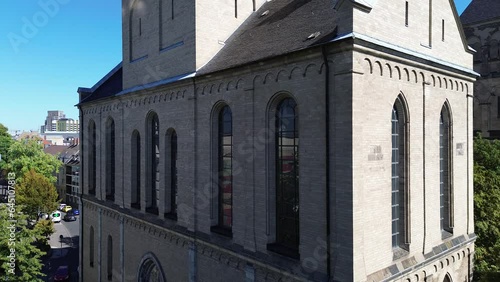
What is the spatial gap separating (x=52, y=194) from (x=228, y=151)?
123ft

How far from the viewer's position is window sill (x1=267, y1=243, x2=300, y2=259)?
11.9m

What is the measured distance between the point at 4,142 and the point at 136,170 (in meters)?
48.5

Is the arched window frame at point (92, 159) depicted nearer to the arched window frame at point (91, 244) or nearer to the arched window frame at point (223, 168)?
the arched window frame at point (91, 244)

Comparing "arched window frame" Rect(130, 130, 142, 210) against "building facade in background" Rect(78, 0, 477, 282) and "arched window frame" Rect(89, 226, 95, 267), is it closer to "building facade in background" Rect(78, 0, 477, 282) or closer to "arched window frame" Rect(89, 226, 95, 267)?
"building facade in background" Rect(78, 0, 477, 282)

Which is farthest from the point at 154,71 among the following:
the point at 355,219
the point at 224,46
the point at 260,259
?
the point at 355,219

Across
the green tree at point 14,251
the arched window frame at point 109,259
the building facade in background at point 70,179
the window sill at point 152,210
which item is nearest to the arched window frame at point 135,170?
the window sill at point 152,210

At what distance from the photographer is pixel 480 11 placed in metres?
33.8

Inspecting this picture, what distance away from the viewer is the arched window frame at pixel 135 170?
20.8 m

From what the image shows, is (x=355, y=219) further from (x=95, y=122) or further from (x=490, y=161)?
(x=95, y=122)

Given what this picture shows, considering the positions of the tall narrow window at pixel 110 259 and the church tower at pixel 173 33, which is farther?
the tall narrow window at pixel 110 259

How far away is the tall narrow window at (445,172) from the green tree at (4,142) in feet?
186

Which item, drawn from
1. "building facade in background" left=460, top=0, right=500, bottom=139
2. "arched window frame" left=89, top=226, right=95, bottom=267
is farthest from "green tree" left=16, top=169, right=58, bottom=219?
"building facade in background" left=460, top=0, right=500, bottom=139

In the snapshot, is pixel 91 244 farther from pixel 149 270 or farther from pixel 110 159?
pixel 149 270

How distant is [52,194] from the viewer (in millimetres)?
44031
